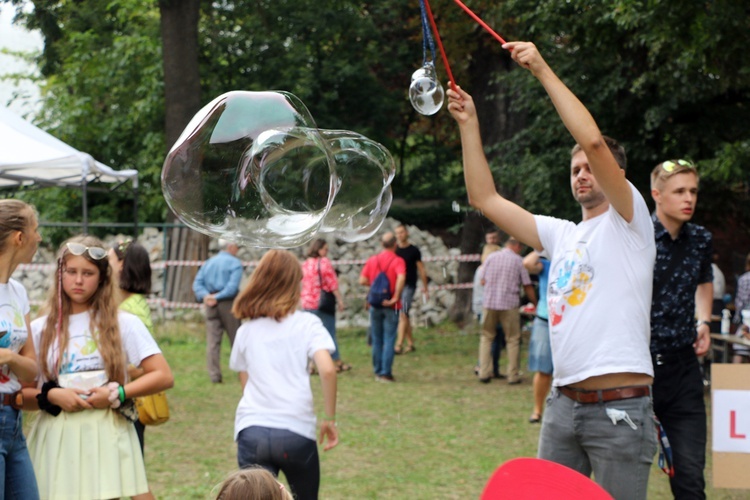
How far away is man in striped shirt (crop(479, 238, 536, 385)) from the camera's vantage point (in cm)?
1244

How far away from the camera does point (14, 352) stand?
12.8 ft

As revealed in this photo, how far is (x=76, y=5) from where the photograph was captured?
23.1 m

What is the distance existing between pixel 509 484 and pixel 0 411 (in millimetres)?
2252

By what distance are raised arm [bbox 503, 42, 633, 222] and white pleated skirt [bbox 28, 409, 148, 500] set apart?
2406 millimetres

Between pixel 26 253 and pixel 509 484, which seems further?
pixel 26 253

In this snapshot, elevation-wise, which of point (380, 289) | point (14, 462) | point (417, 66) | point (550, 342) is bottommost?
point (380, 289)

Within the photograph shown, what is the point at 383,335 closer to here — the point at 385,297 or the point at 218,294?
the point at 385,297

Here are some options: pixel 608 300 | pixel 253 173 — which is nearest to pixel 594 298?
pixel 608 300

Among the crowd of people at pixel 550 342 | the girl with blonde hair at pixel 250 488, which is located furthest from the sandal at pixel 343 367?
the girl with blonde hair at pixel 250 488

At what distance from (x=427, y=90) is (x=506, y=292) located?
8.77 meters

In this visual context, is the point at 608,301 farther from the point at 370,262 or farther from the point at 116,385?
the point at 370,262

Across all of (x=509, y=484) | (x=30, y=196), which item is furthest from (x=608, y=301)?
(x=30, y=196)

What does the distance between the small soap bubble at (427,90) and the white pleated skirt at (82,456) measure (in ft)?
6.45

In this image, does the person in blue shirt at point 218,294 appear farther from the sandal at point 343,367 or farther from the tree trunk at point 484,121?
the tree trunk at point 484,121
